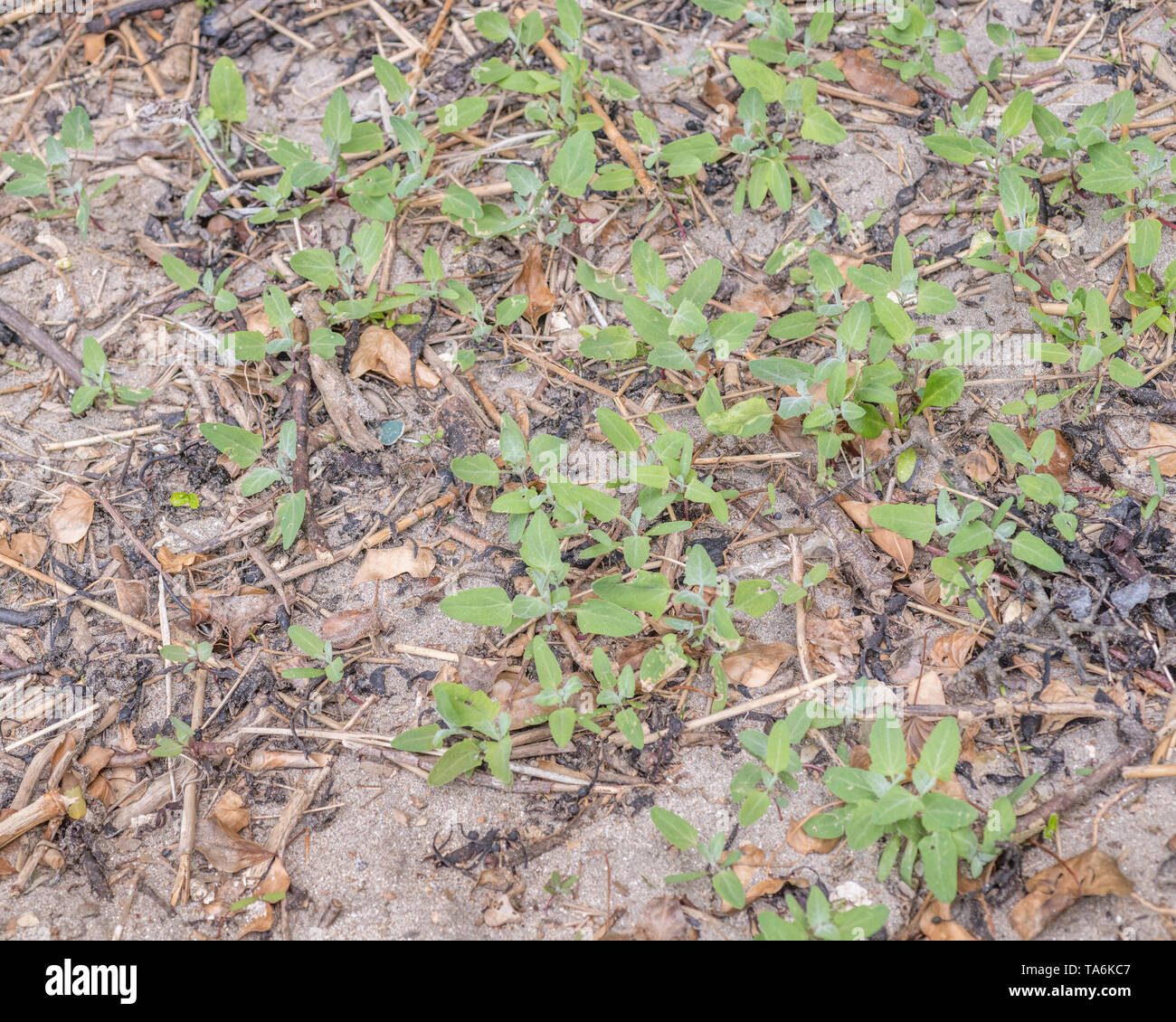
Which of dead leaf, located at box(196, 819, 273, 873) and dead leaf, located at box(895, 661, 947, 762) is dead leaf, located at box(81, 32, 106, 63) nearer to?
dead leaf, located at box(196, 819, 273, 873)

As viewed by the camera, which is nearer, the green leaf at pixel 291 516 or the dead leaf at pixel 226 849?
the dead leaf at pixel 226 849

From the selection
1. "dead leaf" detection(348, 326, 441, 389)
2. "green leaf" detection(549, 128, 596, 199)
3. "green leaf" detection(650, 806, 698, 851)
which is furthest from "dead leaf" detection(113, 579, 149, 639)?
"green leaf" detection(549, 128, 596, 199)

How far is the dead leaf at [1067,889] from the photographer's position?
1749 mm

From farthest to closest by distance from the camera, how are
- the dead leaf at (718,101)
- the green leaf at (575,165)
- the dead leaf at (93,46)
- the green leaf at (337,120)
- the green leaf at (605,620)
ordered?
the dead leaf at (93,46), the dead leaf at (718,101), the green leaf at (337,120), the green leaf at (575,165), the green leaf at (605,620)

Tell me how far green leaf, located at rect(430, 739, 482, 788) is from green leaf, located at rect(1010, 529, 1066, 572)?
1.38 metres

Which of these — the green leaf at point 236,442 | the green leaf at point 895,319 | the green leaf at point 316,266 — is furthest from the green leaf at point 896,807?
the green leaf at point 316,266

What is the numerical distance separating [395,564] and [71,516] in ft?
3.25

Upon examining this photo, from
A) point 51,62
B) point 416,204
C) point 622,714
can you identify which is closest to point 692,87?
point 416,204

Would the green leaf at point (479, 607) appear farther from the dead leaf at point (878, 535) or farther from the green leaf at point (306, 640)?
the dead leaf at point (878, 535)

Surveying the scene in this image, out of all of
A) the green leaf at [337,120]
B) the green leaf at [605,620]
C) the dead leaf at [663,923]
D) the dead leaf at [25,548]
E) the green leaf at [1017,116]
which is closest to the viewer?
the dead leaf at [663,923]

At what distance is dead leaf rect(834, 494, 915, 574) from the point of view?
87.7 inches

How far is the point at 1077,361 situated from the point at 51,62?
3895mm

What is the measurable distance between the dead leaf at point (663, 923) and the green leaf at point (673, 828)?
128mm

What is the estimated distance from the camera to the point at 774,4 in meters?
2.97
